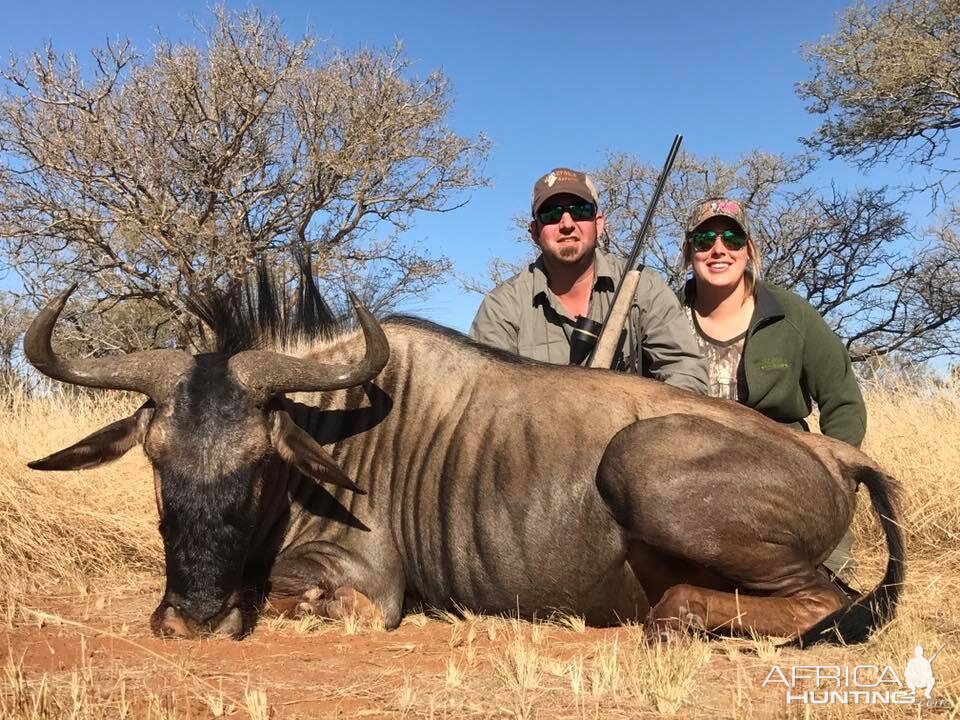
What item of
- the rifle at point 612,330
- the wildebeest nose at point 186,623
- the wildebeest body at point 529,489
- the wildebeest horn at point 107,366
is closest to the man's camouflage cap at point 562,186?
the rifle at point 612,330

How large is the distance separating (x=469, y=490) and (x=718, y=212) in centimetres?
227

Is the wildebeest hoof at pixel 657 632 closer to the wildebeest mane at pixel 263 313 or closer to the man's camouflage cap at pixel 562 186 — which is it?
the wildebeest mane at pixel 263 313

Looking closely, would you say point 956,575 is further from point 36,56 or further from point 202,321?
point 36,56

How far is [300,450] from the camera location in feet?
11.0

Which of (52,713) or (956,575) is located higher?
(52,713)

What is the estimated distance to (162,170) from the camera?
46.5ft

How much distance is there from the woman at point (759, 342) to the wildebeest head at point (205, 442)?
2.20m

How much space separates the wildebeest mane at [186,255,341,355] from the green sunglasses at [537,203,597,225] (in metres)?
1.59

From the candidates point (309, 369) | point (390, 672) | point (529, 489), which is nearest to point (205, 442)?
point (309, 369)

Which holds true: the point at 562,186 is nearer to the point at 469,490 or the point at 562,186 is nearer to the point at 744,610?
the point at 469,490

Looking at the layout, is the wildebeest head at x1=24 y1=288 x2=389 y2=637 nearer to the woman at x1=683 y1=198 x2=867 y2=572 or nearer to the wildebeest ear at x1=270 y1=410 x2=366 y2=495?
the wildebeest ear at x1=270 y1=410 x2=366 y2=495

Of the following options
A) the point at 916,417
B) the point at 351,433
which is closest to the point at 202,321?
the point at 351,433

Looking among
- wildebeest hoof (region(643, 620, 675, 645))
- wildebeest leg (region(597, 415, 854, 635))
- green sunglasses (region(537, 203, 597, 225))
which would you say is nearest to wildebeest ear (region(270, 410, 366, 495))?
wildebeest leg (region(597, 415, 854, 635))

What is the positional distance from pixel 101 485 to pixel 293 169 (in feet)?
36.3
